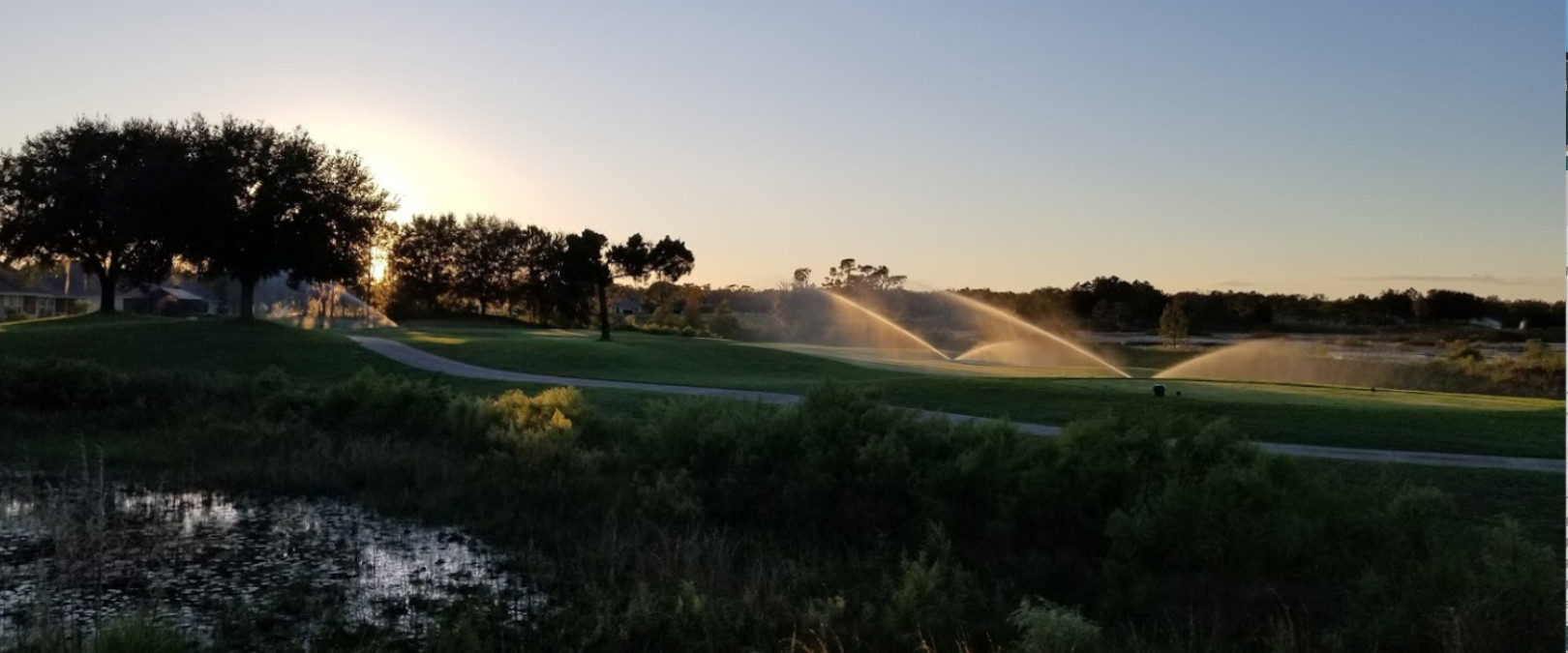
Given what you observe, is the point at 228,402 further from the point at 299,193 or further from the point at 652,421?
the point at 299,193

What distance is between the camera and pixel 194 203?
44125 millimetres

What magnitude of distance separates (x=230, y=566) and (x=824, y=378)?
8.07 m

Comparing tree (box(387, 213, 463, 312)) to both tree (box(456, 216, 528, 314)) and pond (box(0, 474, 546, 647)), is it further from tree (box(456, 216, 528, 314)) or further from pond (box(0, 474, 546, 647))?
pond (box(0, 474, 546, 647))

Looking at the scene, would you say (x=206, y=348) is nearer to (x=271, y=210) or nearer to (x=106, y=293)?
(x=271, y=210)

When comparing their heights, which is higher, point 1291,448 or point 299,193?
point 299,193

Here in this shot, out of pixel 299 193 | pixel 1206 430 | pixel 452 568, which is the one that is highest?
pixel 299 193

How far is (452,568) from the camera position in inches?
415

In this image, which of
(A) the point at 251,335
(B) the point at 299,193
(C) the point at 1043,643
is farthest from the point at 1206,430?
(B) the point at 299,193

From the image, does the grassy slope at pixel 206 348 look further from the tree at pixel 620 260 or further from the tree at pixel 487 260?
the tree at pixel 487 260

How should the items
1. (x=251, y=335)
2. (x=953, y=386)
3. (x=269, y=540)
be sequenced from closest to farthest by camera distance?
(x=269, y=540), (x=953, y=386), (x=251, y=335)

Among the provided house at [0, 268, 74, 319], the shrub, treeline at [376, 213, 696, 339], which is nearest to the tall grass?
the shrub

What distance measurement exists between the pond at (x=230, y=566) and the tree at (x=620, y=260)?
125 feet

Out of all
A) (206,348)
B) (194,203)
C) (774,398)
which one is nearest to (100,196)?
(194,203)

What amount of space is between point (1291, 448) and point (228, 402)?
18.7 metres
